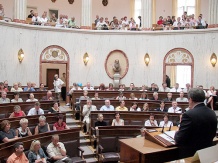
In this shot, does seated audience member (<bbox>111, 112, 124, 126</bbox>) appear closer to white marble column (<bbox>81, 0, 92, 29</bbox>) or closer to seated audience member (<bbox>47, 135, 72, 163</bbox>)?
seated audience member (<bbox>47, 135, 72, 163</bbox>)

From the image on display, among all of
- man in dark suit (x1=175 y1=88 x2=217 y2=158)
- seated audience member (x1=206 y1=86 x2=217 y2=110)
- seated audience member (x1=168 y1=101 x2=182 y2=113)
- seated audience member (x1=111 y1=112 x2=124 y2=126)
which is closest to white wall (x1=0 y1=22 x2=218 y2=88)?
seated audience member (x1=206 y1=86 x2=217 y2=110)

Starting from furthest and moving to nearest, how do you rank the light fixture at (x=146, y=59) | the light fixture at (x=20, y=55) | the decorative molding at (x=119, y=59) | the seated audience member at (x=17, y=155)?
the decorative molding at (x=119, y=59) → the light fixture at (x=146, y=59) → the light fixture at (x=20, y=55) → the seated audience member at (x=17, y=155)

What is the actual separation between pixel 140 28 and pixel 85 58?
154 inches

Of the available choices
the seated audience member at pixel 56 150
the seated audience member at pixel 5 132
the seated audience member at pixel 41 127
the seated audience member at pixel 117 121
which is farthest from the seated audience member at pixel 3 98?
the seated audience member at pixel 117 121

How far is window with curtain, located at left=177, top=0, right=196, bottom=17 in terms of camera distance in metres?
18.4

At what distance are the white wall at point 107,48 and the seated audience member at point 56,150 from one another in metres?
8.58

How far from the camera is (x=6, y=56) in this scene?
13.8m

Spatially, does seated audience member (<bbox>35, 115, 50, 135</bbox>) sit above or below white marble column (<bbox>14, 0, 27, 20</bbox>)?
below

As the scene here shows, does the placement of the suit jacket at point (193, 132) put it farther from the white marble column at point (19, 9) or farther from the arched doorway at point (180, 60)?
the arched doorway at point (180, 60)

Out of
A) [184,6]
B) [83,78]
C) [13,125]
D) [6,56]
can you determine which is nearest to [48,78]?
[83,78]

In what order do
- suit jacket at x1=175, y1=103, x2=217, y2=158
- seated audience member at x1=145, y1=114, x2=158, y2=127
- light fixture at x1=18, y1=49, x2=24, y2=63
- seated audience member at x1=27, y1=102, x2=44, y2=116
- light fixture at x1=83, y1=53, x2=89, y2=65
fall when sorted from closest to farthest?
suit jacket at x1=175, y1=103, x2=217, y2=158 → seated audience member at x1=145, y1=114, x2=158, y2=127 → seated audience member at x1=27, y1=102, x2=44, y2=116 → light fixture at x1=18, y1=49, x2=24, y2=63 → light fixture at x1=83, y1=53, x2=89, y2=65

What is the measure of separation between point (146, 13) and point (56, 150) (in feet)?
40.7

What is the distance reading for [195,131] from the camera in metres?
2.62

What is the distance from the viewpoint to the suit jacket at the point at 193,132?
2598mm
